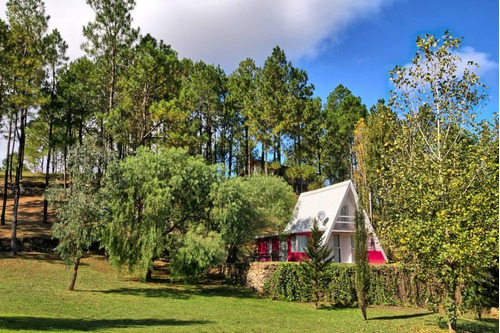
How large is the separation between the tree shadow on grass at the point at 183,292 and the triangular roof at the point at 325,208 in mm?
8526

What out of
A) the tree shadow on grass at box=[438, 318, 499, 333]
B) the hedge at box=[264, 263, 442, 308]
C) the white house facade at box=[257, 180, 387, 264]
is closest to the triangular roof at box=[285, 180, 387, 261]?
the white house facade at box=[257, 180, 387, 264]

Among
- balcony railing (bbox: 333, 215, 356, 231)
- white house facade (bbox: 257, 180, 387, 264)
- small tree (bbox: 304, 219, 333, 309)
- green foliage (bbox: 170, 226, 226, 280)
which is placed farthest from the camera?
balcony railing (bbox: 333, 215, 356, 231)

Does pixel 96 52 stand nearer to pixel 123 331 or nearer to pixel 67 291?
pixel 67 291

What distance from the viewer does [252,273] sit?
29062 mm

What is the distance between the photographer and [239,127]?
5581cm

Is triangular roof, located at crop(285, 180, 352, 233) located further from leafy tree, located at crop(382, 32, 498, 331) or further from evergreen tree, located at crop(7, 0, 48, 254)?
evergreen tree, located at crop(7, 0, 48, 254)

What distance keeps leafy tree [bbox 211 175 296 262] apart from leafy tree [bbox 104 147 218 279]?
1332 millimetres

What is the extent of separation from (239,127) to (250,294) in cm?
3206

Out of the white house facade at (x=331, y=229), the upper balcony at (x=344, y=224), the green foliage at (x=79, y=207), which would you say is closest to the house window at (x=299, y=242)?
the white house facade at (x=331, y=229)

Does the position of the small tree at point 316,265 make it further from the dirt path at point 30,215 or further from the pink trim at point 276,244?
the dirt path at point 30,215

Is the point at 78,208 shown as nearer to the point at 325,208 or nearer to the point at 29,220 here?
the point at 325,208

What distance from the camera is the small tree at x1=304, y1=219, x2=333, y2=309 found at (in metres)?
24.3

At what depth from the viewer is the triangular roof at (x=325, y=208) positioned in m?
32.7

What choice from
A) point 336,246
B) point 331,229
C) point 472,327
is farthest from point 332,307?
point 336,246
